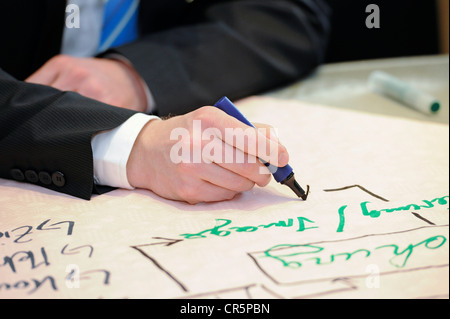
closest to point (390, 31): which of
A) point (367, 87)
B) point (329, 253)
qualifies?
point (367, 87)

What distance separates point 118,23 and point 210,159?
1.53 ft

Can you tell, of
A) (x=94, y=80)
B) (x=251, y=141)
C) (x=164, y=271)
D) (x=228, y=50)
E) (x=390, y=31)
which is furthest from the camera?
(x=390, y=31)

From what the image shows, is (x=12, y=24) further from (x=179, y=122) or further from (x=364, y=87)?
(x=364, y=87)

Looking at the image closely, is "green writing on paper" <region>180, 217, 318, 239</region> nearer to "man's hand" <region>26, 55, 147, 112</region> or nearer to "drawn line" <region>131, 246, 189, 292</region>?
"drawn line" <region>131, 246, 189, 292</region>

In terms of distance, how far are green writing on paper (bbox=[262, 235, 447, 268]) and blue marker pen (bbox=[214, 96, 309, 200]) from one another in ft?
0.33

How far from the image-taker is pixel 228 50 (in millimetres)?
825

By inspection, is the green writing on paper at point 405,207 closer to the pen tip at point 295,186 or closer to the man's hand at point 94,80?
the pen tip at point 295,186

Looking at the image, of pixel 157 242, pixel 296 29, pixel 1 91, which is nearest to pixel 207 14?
pixel 296 29

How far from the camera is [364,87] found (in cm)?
89

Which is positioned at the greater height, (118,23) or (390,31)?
(118,23)

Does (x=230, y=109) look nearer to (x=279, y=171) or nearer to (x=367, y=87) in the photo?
(x=279, y=171)

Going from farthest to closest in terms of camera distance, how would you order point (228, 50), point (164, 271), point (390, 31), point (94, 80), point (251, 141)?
point (390, 31), point (228, 50), point (94, 80), point (251, 141), point (164, 271)

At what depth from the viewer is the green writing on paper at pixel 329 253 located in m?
0.37

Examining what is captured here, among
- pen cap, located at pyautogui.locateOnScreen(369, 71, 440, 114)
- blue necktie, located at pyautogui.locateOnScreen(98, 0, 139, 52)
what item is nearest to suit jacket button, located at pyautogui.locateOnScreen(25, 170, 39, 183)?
blue necktie, located at pyautogui.locateOnScreen(98, 0, 139, 52)
